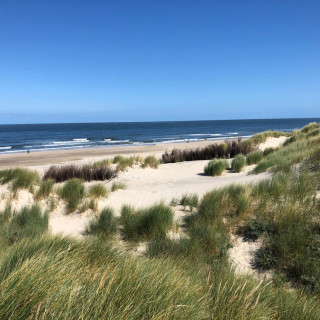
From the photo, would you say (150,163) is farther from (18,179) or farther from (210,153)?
(18,179)

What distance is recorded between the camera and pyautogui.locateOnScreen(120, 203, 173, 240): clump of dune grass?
15.4ft

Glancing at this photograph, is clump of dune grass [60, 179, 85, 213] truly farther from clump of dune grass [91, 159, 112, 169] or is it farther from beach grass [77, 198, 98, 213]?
clump of dune grass [91, 159, 112, 169]

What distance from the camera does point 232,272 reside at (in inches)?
111

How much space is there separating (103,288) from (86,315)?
0.26 meters

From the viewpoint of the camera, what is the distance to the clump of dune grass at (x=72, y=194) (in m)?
6.88

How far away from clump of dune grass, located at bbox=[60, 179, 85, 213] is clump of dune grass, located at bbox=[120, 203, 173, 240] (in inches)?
86.2

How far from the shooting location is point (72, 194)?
7.41 meters

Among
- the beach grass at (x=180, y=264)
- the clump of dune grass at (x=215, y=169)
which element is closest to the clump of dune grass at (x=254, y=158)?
the clump of dune grass at (x=215, y=169)

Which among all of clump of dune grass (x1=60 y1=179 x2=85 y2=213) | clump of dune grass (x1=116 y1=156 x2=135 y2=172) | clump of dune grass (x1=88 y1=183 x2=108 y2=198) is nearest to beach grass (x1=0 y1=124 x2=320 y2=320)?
clump of dune grass (x1=60 y1=179 x2=85 y2=213)

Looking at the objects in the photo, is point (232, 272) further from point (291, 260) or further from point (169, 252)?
point (291, 260)

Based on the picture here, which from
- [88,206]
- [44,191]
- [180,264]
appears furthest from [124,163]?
[180,264]

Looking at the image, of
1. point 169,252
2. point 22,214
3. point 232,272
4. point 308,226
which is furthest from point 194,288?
point 22,214

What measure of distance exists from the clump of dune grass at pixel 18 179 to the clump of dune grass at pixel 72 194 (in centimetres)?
121

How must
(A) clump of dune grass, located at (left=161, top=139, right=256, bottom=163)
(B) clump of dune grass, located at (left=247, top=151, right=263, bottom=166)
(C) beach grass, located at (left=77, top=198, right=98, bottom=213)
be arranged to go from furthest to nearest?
(A) clump of dune grass, located at (left=161, top=139, right=256, bottom=163) → (B) clump of dune grass, located at (left=247, top=151, right=263, bottom=166) → (C) beach grass, located at (left=77, top=198, right=98, bottom=213)
